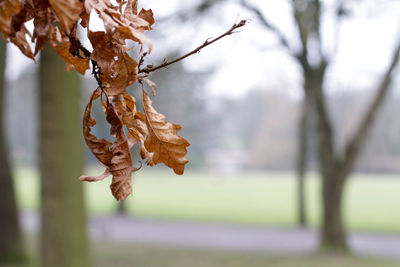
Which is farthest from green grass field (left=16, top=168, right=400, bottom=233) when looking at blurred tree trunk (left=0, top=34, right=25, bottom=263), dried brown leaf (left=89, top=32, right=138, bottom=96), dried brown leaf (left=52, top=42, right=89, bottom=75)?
dried brown leaf (left=89, top=32, right=138, bottom=96)

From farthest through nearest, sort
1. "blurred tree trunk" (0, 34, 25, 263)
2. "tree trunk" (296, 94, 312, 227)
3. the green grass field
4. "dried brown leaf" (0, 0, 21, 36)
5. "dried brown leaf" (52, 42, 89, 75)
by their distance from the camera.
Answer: the green grass field, "tree trunk" (296, 94, 312, 227), "blurred tree trunk" (0, 34, 25, 263), "dried brown leaf" (52, 42, 89, 75), "dried brown leaf" (0, 0, 21, 36)

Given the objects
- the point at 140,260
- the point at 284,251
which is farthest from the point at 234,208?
the point at 140,260

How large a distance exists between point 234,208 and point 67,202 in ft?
71.1

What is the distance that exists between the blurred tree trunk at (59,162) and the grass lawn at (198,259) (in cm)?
460

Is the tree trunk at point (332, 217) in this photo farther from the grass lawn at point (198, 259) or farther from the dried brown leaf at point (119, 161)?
the dried brown leaf at point (119, 161)

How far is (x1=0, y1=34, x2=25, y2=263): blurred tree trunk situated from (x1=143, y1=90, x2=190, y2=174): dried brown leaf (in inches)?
397

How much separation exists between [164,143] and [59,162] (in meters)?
5.63

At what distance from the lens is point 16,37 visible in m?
0.77

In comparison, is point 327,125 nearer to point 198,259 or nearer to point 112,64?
point 198,259

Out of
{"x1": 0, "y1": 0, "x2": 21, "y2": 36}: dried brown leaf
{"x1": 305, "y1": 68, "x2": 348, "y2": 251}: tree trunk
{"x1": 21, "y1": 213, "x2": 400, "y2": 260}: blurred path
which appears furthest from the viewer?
{"x1": 21, "y1": 213, "x2": 400, "y2": 260}: blurred path

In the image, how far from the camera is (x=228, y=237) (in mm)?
16625

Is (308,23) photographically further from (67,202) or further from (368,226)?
(368,226)

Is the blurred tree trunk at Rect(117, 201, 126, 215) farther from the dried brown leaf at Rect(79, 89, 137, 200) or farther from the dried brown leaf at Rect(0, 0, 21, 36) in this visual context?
the dried brown leaf at Rect(0, 0, 21, 36)

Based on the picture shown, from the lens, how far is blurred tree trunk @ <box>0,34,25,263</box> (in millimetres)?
10117
